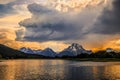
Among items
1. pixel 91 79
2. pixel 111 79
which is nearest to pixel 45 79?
pixel 91 79

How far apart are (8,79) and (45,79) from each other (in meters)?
13.8

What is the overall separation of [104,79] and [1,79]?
36981 mm

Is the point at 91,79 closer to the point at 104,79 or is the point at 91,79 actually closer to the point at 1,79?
the point at 104,79

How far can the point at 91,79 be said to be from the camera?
89.1 m

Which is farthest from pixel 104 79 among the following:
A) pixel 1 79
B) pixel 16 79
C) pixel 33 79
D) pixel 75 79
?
pixel 1 79

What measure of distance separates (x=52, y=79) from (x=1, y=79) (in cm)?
1895

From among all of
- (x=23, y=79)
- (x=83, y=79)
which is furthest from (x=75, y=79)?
(x=23, y=79)

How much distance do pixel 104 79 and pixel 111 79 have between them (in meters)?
2.53

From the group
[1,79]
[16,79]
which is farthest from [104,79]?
[1,79]

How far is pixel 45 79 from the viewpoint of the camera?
89750mm

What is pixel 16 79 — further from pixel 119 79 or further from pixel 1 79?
pixel 119 79

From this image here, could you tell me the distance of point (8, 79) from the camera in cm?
9219

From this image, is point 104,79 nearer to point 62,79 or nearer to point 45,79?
point 62,79

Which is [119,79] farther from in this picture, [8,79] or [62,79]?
[8,79]
